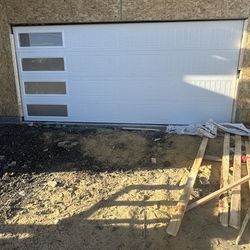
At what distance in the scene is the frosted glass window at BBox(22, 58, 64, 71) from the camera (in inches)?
278

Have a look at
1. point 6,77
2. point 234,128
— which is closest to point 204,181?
point 234,128

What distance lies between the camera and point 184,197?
14.6 ft

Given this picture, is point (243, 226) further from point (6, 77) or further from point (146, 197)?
point (6, 77)

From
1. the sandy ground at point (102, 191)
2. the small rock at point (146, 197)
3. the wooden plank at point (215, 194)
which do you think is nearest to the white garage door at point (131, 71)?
the sandy ground at point (102, 191)

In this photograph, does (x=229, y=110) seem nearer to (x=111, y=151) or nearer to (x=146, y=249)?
(x=111, y=151)

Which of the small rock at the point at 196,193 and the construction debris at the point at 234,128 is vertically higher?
the construction debris at the point at 234,128

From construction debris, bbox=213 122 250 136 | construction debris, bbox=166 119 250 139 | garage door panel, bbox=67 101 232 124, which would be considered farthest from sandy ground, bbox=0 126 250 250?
garage door panel, bbox=67 101 232 124

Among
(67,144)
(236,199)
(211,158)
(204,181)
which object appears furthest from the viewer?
(67,144)

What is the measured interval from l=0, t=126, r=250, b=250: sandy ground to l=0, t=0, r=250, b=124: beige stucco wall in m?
1.64

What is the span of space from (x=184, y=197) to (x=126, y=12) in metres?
3.75

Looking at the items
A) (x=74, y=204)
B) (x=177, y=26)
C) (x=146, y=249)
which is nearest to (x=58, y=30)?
(x=177, y=26)

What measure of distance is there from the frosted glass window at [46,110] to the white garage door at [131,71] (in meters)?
0.02

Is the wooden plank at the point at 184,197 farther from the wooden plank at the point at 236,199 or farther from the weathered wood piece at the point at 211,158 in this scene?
the wooden plank at the point at 236,199

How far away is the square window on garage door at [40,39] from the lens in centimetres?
687
